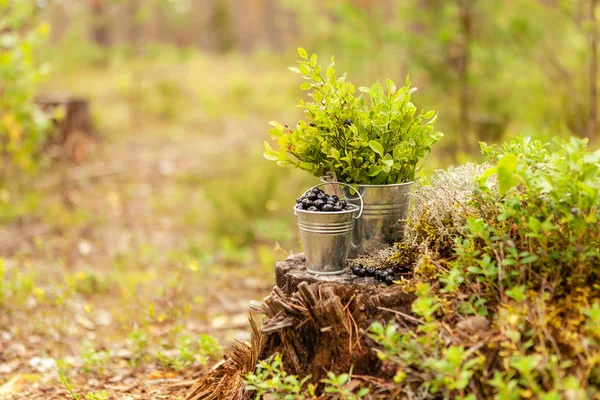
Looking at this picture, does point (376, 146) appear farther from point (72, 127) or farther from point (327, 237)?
point (72, 127)

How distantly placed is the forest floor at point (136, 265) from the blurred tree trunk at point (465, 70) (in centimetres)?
196

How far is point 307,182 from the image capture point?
6801 mm

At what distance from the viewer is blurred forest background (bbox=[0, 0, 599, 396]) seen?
13.1ft

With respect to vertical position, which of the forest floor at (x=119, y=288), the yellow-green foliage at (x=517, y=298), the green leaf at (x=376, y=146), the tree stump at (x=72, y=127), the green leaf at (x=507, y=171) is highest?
the tree stump at (x=72, y=127)

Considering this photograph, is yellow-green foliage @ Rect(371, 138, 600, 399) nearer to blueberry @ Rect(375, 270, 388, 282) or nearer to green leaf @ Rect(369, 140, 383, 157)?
blueberry @ Rect(375, 270, 388, 282)

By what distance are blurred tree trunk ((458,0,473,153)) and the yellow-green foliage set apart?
12.9 feet

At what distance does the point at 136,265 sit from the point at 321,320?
3.56m

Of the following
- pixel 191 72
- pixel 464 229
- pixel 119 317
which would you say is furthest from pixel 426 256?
pixel 191 72

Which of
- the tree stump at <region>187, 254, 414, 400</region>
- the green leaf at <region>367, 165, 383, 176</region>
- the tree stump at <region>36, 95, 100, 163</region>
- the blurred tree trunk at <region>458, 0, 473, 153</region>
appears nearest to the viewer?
Result: the tree stump at <region>187, 254, 414, 400</region>

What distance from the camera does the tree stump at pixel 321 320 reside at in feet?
7.09

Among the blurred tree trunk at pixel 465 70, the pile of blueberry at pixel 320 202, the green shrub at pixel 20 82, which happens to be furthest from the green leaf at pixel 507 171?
the green shrub at pixel 20 82

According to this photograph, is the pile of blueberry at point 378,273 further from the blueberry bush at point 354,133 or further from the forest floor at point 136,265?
the forest floor at point 136,265

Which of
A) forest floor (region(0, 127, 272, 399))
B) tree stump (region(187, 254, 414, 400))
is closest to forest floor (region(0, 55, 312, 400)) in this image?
forest floor (region(0, 127, 272, 399))

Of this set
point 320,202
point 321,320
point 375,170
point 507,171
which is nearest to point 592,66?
point 375,170
